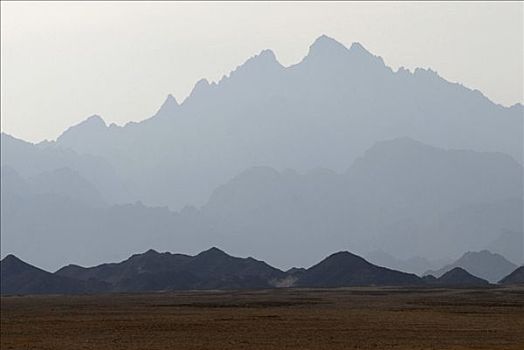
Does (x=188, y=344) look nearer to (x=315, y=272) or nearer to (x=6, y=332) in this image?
(x=6, y=332)

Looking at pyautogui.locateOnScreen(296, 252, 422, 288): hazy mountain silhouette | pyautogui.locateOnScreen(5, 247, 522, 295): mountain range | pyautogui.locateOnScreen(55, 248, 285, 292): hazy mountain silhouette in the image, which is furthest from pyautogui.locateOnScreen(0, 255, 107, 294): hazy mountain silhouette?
pyautogui.locateOnScreen(296, 252, 422, 288): hazy mountain silhouette

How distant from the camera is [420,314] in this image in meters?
72.6

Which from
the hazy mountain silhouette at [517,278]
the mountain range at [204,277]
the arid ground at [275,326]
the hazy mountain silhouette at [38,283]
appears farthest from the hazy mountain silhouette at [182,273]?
the arid ground at [275,326]

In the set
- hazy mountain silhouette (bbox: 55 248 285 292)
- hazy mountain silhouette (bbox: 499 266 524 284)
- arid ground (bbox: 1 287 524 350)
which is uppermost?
hazy mountain silhouette (bbox: 55 248 285 292)

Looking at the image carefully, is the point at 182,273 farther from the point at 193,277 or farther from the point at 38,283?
the point at 38,283

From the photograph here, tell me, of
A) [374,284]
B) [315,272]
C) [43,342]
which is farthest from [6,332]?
[315,272]

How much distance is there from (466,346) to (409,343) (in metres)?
3.40

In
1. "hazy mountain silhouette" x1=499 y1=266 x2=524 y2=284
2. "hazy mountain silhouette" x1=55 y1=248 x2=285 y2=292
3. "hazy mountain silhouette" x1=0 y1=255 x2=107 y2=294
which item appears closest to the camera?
"hazy mountain silhouette" x1=499 y1=266 x2=524 y2=284

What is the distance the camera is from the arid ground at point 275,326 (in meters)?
50.0

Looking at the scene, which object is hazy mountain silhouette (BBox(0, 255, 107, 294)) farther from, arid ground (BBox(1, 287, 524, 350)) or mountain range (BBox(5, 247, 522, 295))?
arid ground (BBox(1, 287, 524, 350))

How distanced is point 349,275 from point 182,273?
33236 millimetres

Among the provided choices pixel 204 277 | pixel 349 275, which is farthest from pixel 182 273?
pixel 349 275

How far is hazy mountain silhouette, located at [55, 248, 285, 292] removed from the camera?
166125mm

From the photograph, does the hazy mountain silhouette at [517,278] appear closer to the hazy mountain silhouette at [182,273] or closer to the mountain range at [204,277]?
the mountain range at [204,277]
